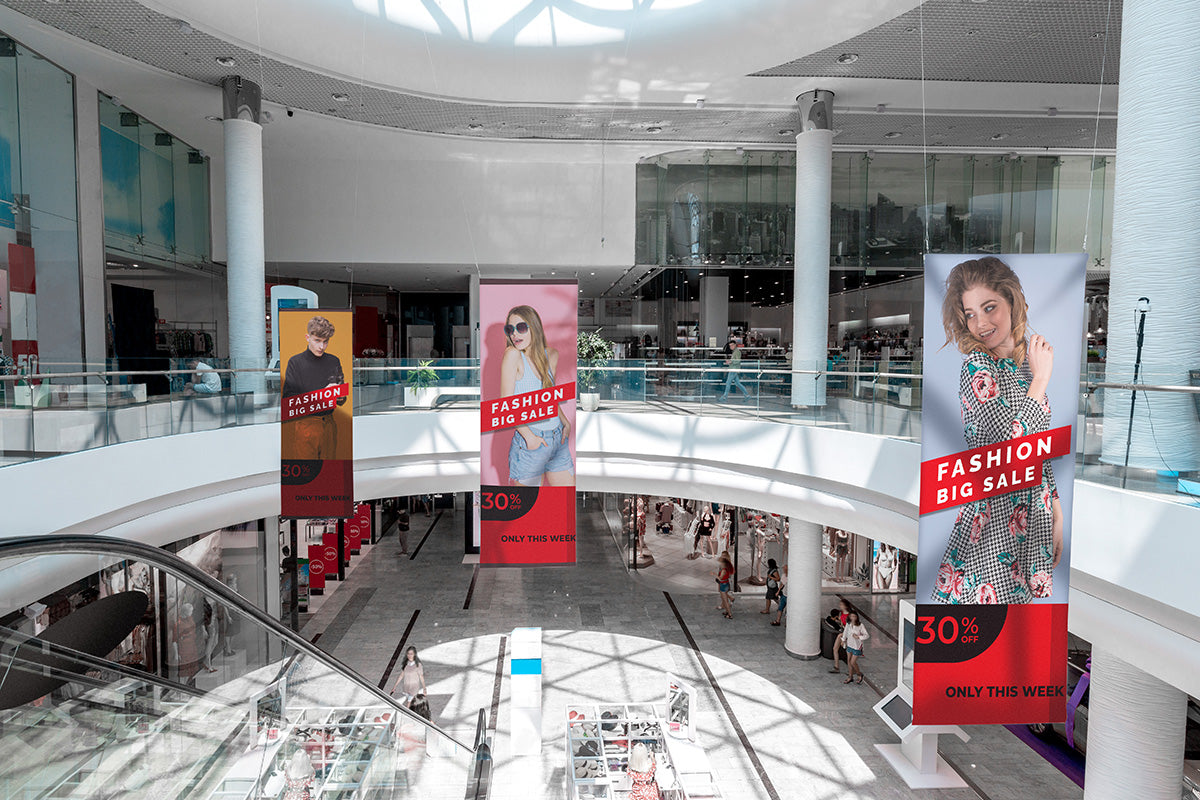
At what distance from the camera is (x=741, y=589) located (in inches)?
695

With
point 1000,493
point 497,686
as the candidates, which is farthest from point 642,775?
point 1000,493

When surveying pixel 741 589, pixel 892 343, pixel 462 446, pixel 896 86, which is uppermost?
pixel 896 86

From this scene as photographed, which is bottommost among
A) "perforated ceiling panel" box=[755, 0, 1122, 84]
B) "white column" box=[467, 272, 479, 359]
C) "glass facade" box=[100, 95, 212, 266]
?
"white column" box=[467, 272, 479, 359]

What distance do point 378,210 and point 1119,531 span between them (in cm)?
1746

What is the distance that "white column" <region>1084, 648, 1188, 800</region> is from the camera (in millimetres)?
6305

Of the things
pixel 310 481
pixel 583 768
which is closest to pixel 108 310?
pixel 310 481

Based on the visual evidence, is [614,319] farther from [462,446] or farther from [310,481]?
[310,481]

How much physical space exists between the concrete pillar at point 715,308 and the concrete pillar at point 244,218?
33.9ft

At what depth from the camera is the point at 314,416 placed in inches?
307

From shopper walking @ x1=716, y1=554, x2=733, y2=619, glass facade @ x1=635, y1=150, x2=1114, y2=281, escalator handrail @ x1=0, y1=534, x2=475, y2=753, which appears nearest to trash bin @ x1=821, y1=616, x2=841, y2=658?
shopper walking @ x1=716, y1=554, x2=733, y2=619

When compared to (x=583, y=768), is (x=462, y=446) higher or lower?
higher

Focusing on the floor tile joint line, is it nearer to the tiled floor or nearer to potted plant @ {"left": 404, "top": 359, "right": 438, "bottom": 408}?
the tiled floor

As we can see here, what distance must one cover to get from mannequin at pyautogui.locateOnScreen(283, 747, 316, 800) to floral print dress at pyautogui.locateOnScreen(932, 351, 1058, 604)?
4037mm

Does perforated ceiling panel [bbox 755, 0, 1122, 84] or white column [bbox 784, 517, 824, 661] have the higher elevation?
perforated ceiling panel [bbox 755, 0, 1122, 84]
